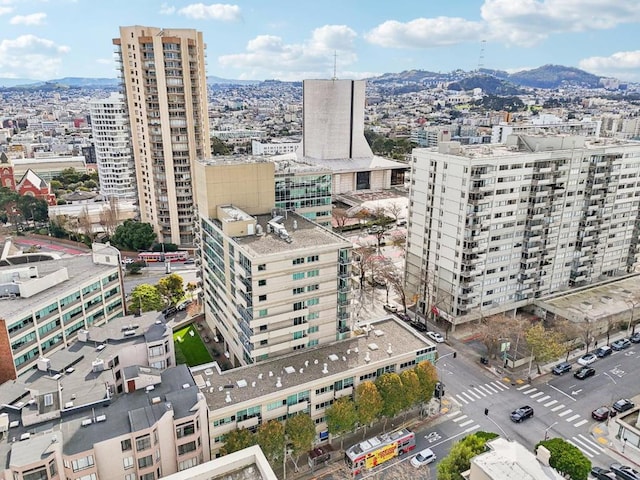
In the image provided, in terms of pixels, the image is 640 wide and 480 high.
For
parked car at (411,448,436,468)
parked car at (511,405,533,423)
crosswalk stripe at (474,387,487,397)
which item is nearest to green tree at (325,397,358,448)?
parked car at (411,448,436,468)

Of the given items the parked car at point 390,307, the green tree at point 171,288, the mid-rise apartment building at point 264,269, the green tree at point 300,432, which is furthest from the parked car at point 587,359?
the green tree at point 171,288

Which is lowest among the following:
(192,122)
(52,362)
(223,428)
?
(223,428)

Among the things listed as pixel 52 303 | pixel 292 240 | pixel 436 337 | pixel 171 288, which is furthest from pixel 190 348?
pixel 436 337

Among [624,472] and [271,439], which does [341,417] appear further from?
[624,472]

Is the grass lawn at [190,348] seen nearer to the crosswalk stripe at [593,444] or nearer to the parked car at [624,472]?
the crosswalk stripe at [593,444]

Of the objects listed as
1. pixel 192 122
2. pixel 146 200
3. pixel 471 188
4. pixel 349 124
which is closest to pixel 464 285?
pixel 471 188

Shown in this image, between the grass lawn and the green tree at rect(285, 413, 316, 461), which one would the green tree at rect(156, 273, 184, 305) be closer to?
the grass lawn

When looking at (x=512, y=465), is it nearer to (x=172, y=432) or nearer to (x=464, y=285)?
(x=172, y=432)
